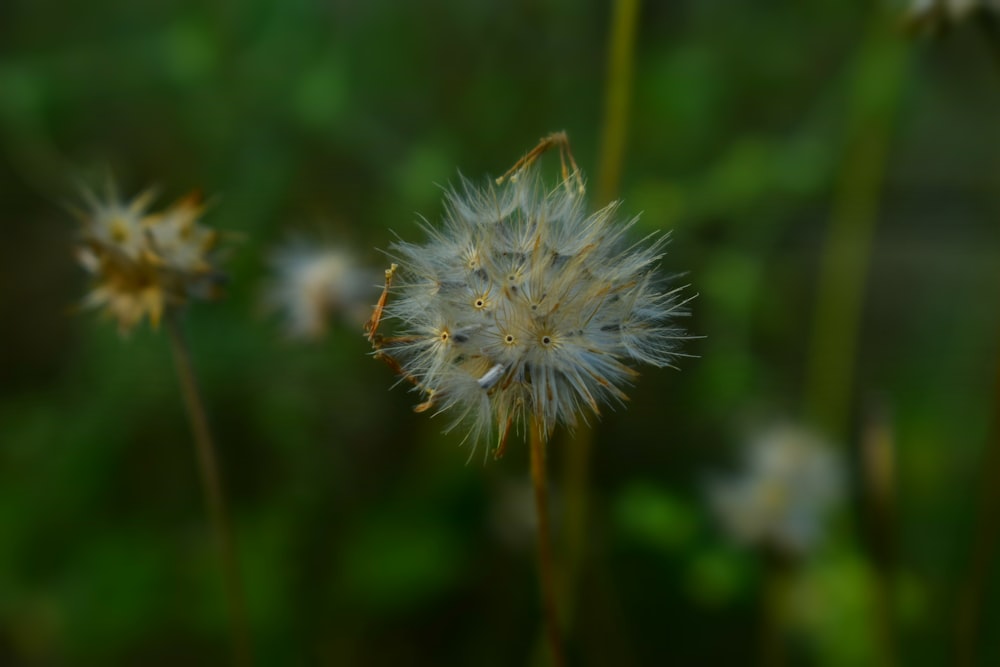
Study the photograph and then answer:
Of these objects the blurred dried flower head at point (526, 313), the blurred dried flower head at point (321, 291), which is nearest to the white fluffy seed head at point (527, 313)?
the blurred dried flower head at point (526, 313)

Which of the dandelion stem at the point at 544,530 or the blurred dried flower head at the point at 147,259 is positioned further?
the blurred dried flower head at the point at 147,259

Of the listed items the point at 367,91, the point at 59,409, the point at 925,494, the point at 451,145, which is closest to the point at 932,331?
the point at 925,494

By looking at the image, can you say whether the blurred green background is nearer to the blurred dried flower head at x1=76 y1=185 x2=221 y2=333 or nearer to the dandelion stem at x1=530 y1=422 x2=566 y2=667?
the blurred dried flower head at x1=76 y1=185 x2=221 y2=333

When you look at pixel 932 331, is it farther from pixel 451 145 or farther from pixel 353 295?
pixel 353 295

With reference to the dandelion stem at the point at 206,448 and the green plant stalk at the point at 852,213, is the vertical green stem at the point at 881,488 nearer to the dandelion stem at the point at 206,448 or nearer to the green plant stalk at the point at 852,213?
the green plant stalk at the point at 852,213

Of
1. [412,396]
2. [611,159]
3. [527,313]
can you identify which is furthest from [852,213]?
[527,313]

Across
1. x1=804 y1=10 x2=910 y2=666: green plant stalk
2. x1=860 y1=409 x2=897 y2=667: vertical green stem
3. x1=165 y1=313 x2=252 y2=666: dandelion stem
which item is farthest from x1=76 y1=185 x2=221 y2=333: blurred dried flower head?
x1=804 y1=10 x2=910 y2=666: green plant stalk

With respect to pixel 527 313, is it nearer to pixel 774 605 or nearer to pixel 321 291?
pixel 321 291
